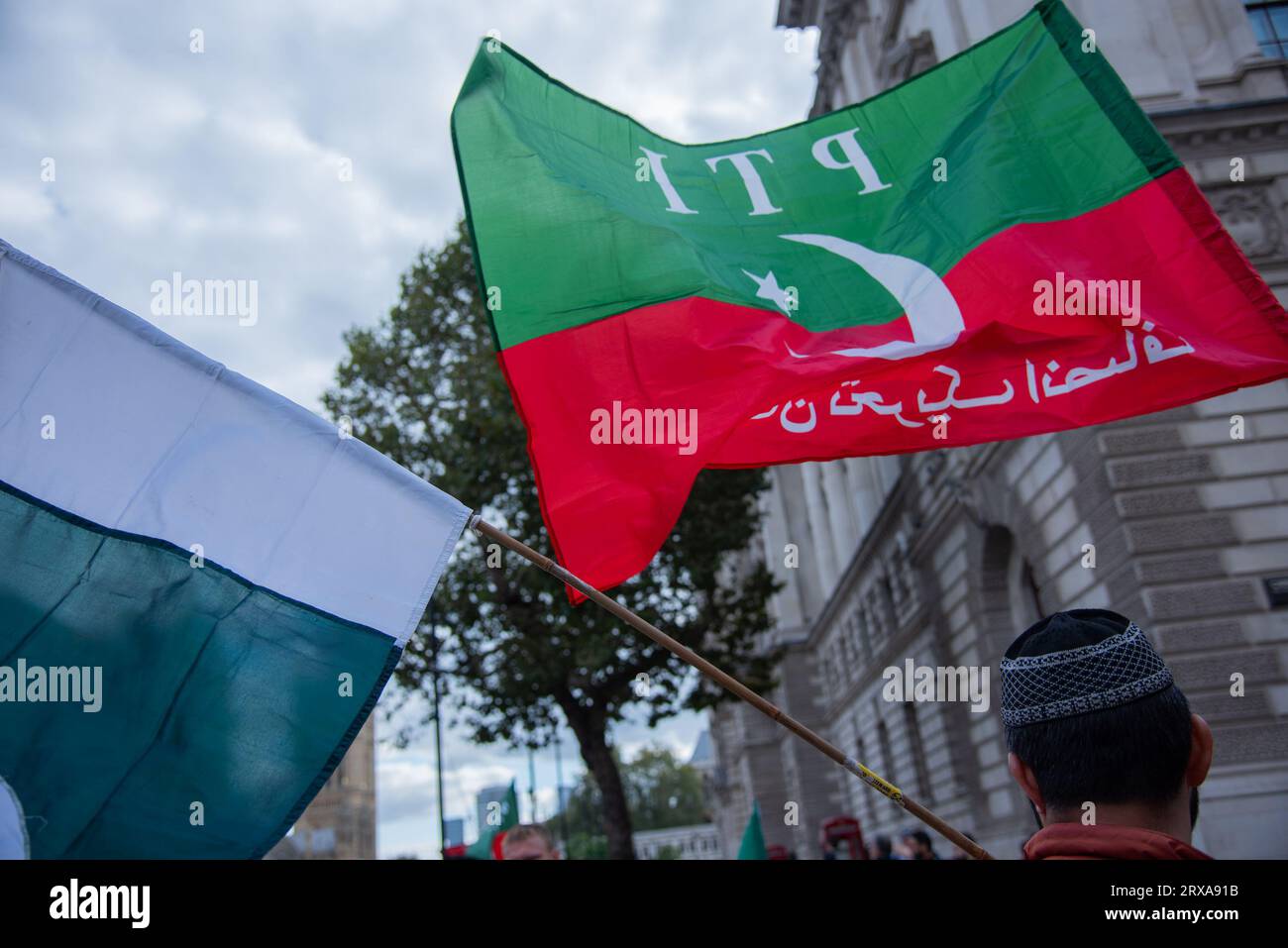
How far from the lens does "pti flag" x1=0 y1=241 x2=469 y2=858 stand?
333 cm

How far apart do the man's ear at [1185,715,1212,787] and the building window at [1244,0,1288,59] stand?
17869mm

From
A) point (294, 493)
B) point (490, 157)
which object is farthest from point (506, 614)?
point (294, 493)

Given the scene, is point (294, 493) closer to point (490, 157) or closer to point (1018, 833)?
point (490, 157)

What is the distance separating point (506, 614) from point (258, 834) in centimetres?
1862

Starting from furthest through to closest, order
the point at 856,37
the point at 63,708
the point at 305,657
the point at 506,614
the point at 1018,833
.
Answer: the point at 856,37 < the point at 506,614 < the point at 1018,833 < the point at 305,657 < the point at 63,708

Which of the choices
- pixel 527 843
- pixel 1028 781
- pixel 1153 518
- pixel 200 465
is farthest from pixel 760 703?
pixel 1153 518

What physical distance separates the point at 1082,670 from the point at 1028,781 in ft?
0.83

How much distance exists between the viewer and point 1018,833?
18.9 metres

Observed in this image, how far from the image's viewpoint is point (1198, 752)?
204 centimetres

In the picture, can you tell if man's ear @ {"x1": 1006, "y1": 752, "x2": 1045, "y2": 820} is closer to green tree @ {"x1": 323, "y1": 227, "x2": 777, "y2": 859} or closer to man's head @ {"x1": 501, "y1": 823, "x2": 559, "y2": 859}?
man's head @ {"x1": 501, "y1": 823, "x2": 559, "y2": 859}

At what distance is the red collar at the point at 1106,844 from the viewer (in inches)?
70.4

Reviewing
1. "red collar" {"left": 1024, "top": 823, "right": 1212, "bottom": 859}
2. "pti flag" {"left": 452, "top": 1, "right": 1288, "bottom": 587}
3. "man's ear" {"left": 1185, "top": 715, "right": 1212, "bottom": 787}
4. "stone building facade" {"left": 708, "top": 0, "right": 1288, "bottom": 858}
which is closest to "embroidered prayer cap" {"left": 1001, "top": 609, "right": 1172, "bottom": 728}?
"man's ear" {"left": 1185, "top": 715, "right": 1212, "bottom": 787}

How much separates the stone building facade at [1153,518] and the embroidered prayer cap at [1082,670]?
5.87 metres

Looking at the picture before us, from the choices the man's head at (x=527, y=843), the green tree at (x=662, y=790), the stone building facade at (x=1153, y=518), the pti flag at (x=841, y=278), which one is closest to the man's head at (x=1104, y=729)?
the pti flag at (x=841, y=278)
